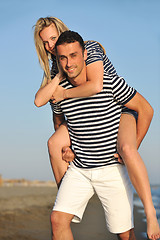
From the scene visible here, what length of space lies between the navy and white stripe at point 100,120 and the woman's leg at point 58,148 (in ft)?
0.70

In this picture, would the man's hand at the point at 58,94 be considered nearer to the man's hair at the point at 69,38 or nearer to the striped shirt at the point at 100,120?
the striped shirt at the point at 100,120

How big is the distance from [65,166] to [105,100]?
0.74 m

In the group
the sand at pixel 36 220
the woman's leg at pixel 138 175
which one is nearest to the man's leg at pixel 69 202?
the woman's leg at pixel 138 175

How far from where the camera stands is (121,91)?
326 centimetres

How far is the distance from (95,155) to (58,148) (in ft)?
1.24

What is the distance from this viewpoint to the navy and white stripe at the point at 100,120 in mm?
3236

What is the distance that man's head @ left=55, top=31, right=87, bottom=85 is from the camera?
10.2ft

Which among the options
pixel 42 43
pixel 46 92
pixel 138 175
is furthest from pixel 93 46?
pixel 138 175

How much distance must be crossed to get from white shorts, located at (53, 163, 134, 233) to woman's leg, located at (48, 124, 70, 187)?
14cm

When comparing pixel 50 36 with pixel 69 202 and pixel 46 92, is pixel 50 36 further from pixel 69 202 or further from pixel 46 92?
pixel 69 202

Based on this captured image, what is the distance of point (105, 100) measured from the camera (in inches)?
127

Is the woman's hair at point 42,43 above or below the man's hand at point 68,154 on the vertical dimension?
above

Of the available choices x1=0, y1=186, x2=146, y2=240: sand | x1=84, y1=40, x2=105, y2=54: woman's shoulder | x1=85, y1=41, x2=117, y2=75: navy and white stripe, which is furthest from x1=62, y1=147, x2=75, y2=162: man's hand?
x1=0, y1=186, x2=146, y2=240: sand

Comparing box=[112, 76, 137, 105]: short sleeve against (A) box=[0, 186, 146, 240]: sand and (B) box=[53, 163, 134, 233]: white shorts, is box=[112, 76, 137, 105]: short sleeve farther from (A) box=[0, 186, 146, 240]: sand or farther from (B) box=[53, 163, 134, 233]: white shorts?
(A) box=[0, 186, 146, 240]: sand
